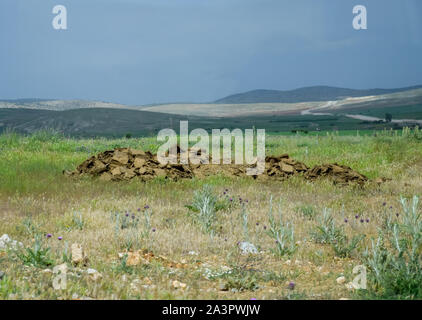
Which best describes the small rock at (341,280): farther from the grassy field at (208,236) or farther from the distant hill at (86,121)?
the distant hill at (86,121)

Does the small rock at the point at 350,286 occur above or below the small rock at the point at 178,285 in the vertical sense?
below

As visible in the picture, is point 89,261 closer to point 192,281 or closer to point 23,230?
point 192,281

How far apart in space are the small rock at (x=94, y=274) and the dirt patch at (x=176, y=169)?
6.68 meters

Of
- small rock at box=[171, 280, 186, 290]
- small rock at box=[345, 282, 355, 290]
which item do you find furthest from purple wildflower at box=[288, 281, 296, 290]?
small rock at box=[171, 280, 186, 290]

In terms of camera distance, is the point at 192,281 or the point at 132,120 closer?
the point at 192,281

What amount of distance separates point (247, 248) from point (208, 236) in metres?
0.82

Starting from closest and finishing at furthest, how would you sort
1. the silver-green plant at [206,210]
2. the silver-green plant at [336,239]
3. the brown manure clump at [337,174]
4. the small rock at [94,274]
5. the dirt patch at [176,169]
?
1. the small rock at [94,274]
2. the silver-green plant at [336,239]
3. the silver-green plant at [206,210]
4. the brown manure clump at [337,174]
5. the dirt patch at [176,169]

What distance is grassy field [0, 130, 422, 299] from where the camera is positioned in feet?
12.6

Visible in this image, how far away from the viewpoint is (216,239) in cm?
576

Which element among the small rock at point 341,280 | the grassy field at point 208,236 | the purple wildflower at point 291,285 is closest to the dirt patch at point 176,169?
the grassy field at point 208,236

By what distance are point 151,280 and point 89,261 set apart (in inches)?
34.3

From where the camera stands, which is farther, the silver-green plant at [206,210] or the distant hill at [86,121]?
the distant hill at [86,121]

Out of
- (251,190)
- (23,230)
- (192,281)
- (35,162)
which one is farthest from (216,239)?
(35,162)

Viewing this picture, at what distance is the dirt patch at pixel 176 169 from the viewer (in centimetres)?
1094
